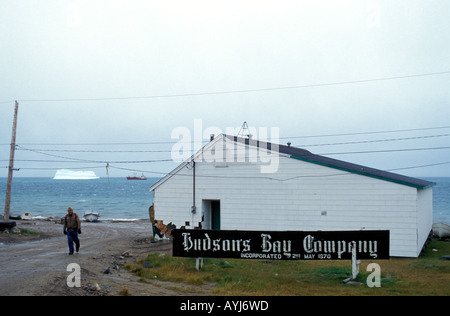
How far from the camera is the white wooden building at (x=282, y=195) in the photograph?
1998 cm

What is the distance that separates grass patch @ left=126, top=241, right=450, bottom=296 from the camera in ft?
40.5

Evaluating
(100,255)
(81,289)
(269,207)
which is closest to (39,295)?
(81,289)

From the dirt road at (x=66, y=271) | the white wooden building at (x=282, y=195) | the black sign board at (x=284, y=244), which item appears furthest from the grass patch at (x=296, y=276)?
the white wooden building at (x=282, y=195)

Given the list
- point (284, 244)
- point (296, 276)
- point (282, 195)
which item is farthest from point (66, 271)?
point (282, 195)

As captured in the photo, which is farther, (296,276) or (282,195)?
(282,195)

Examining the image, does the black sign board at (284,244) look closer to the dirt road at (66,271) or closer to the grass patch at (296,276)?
the grass patch at (296,276)

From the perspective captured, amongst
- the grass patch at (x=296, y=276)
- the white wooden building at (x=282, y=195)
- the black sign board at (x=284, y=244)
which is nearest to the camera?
the grass patch at (x=296, y=276)

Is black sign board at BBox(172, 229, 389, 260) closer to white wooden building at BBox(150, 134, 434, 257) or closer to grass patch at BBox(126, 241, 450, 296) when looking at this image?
grass patch at BBox(126, 241, 450, 296)

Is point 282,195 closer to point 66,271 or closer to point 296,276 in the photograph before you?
point 296,276

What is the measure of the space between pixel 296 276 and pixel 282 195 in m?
7.77

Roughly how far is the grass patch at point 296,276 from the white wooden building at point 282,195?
7.45 feet

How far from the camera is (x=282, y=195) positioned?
22.5m

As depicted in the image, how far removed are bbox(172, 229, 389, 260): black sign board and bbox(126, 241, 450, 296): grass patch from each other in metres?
0.79
